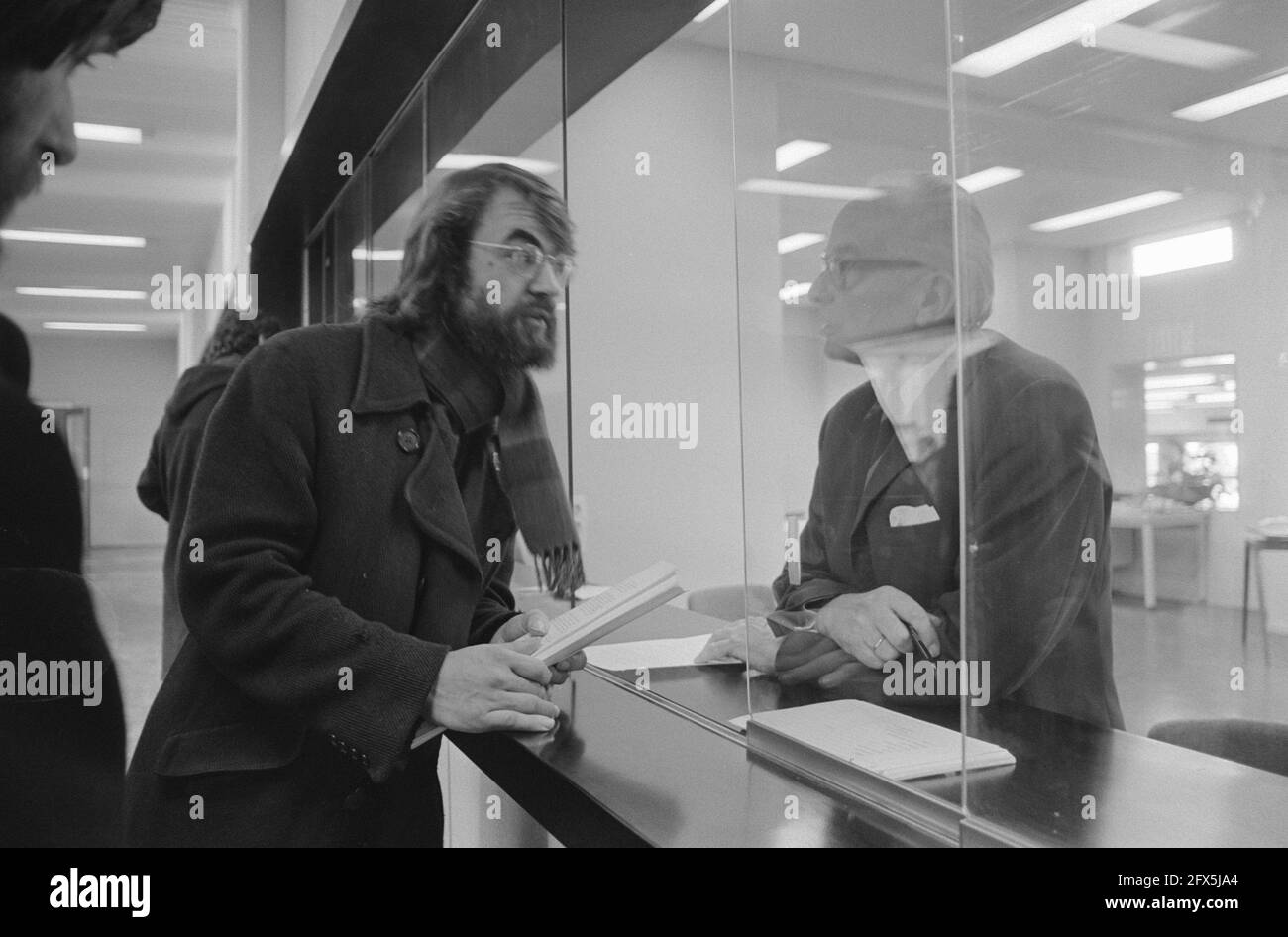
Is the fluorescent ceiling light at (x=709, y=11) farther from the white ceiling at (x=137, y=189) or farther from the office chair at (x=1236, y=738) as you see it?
the office chair at (x=1236, y=738)

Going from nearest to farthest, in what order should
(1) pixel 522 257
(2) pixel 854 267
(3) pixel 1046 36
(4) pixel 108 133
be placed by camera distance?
(3) pixel 1046 36
(2) pixel 854 267
(1) pixel 522 257
(4) pixel 108 133

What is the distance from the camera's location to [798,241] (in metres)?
1.03

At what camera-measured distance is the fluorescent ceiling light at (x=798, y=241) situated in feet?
3.27

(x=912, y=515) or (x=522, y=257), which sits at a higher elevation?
(x=522, y=257)

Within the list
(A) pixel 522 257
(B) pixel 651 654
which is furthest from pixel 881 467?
(A) pixel 522 257

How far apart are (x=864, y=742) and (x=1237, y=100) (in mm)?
578

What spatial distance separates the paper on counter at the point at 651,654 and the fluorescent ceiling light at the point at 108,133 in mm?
1437

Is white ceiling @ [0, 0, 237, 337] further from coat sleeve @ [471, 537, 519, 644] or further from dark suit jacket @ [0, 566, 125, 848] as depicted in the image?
coat sleeve @ [471, 537, 519, 644]

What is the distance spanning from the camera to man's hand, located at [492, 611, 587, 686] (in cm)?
112

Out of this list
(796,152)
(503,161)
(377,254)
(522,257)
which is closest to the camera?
(796,152)

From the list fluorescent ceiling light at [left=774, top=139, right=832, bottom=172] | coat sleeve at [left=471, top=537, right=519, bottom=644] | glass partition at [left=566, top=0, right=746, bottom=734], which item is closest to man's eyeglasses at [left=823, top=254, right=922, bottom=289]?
fluorescent ceiling light at [left=774, top=139, right=832, bottom=172]

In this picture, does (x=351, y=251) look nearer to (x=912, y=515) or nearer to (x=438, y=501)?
(x=438, y=501)

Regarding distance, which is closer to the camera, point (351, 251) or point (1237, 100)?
point (1237, 100)

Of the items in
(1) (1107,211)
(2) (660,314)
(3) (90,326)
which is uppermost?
(2) (660,314)
